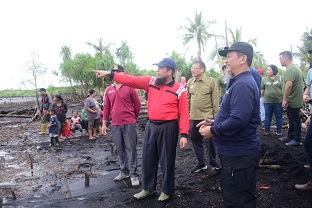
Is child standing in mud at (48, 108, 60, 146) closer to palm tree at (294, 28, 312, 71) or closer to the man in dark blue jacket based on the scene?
the man in dark blue jacket

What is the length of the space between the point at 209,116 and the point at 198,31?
4035cm

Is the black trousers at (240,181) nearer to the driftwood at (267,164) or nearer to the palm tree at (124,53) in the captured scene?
the driftwood at (267,164)

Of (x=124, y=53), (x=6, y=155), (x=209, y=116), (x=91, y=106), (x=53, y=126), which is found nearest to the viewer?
(x=209, y=116)

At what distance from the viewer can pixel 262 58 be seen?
3838 cm

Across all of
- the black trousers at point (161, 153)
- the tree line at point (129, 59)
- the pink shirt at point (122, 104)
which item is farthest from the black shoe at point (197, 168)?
the tree line at point (129, 59)

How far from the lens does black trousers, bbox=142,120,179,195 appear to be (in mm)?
4242

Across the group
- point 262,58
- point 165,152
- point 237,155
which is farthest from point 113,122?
point 262,58

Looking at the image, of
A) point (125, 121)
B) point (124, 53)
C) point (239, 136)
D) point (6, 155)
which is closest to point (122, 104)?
point (125, 121)

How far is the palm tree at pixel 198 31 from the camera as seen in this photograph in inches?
1714

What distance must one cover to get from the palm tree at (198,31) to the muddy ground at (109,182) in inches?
1468

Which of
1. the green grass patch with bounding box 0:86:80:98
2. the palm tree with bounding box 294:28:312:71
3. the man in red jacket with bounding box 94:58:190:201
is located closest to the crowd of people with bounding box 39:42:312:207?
the man in red jacket with bounding box 94:58:190:201

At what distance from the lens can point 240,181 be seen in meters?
2.82

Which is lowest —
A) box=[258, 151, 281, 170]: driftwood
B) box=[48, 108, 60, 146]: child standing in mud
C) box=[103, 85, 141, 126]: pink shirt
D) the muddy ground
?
the muddy ground

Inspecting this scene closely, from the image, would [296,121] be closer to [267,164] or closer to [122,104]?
[267,164]
